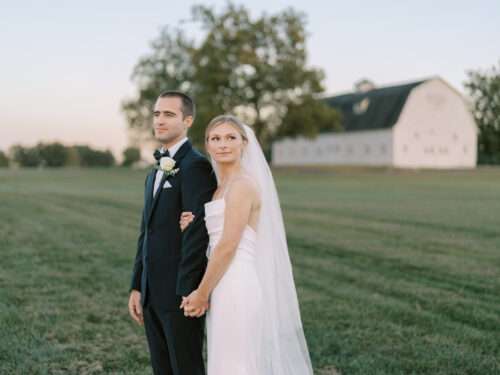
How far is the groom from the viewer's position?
3219 mm

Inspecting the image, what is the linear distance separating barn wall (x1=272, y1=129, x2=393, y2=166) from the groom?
5665 centimetres

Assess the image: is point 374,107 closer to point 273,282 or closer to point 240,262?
point 273,282

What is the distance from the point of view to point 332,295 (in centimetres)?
809

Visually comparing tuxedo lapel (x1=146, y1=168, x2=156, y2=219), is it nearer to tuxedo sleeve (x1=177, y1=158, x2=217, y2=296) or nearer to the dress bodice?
tuxedo sleeve (x1=177, y1=158, x2=217, y2=296)

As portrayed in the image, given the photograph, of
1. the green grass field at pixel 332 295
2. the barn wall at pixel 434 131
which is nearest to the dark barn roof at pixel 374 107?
the barn wall at pixel 434 131

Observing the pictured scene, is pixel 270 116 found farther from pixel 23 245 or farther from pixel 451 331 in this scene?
pixel 451 331

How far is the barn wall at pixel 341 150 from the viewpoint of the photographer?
65625 mm

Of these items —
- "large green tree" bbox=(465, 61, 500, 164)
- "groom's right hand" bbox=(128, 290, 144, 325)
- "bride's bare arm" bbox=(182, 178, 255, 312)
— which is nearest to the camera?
"bride's bare arm" bbox=(182, 178, 255, 312)

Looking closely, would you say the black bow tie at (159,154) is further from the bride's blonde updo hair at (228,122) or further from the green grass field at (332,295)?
the green grass field at (332,295)

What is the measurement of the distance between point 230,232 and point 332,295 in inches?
210

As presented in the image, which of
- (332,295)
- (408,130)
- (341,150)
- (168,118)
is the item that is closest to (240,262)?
(168,118)

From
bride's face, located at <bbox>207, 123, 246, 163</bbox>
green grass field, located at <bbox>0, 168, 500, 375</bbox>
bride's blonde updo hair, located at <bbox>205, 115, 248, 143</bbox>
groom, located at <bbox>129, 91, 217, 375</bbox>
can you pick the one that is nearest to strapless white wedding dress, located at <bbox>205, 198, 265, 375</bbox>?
groom, located at <bbox>129, 91, 217, 375</bbox>

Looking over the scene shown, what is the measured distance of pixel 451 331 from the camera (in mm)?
6453

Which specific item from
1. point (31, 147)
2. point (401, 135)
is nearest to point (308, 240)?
point (401, 135)
